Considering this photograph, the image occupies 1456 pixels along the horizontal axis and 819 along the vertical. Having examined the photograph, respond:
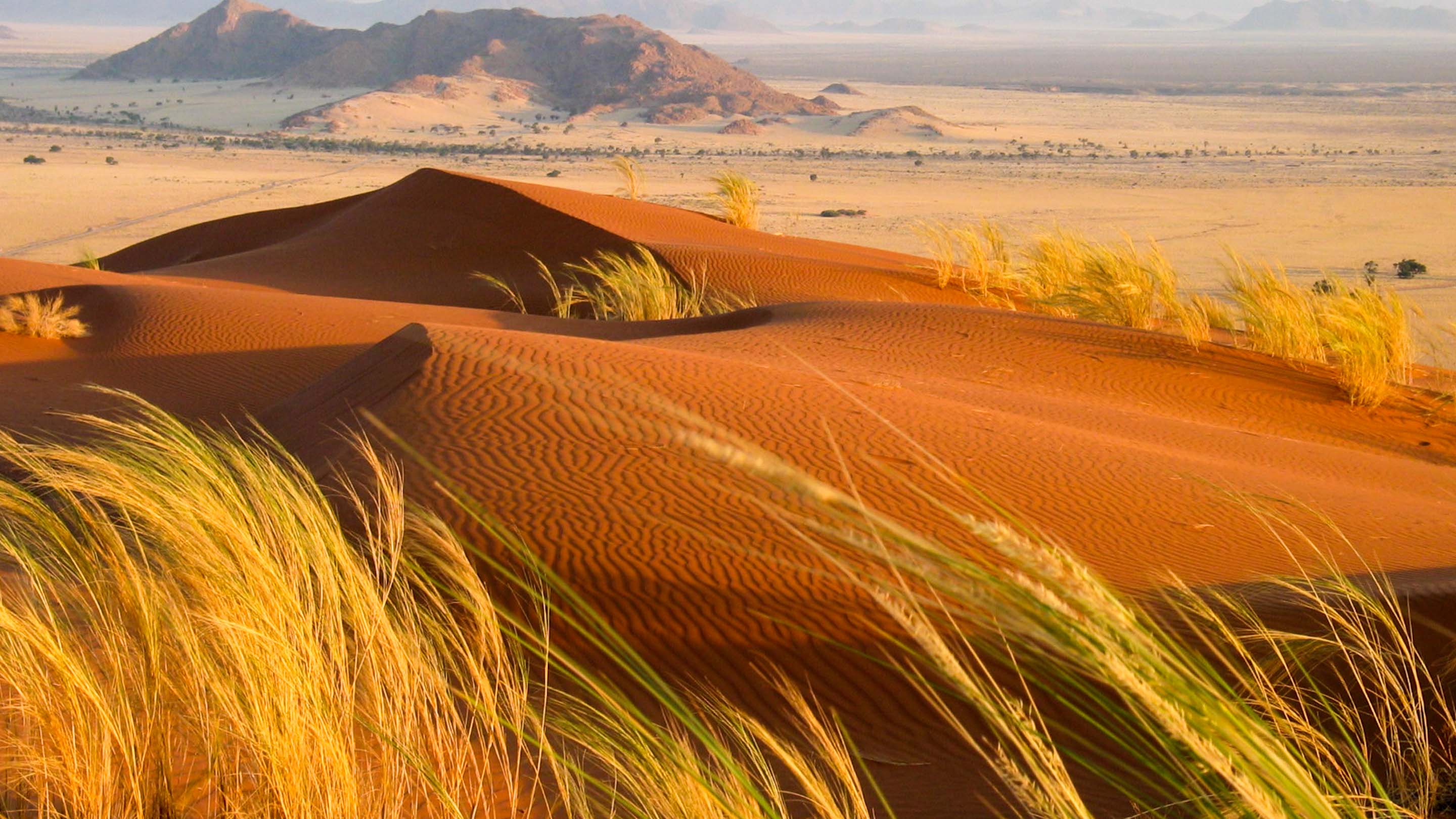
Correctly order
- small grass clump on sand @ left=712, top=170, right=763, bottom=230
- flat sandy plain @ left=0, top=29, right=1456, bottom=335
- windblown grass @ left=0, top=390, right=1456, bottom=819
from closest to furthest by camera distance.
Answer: windblown grass @ left=0, top=390, right=1456, bottom=819 → small grass clump on sand @ left=712, top=170, right=763, bottom=230 → flat sandy plain @ left=0, top=29, right=1456, bottom=335

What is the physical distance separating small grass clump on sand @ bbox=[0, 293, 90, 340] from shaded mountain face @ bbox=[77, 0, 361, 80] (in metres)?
73.0

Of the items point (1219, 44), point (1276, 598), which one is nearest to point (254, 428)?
point (1276, 598)

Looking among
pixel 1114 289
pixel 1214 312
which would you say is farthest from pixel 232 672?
pixel 1214 312

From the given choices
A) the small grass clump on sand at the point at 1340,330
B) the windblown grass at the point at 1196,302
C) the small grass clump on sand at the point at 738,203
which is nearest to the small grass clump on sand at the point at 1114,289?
the windblown grass at the point at 1196,302

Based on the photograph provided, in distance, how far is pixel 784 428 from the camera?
17.4ft

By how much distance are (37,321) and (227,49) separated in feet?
267

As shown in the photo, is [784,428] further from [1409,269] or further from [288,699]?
[1409,269]

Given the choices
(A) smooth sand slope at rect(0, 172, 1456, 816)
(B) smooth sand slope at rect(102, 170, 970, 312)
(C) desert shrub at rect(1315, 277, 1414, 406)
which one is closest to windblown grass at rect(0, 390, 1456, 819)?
(A) smooth sand slope at rect(0, 172, 1456, 816)

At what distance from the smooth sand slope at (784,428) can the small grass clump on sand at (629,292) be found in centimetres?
64

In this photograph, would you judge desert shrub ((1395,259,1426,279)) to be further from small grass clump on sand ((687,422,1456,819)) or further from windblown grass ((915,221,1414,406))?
small grass clump on sand ((687,422,1456,819))

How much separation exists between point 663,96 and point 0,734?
61.2m

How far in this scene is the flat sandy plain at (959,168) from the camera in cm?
2422

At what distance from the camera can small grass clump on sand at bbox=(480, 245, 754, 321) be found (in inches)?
444

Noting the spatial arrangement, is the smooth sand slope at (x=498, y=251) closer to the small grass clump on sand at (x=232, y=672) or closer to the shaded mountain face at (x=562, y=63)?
the small grass clump on sand at (x=232, y=672)
